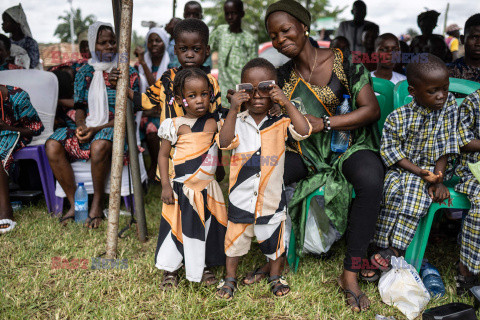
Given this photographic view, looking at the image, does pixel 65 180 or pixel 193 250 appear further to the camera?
pixel 65 180

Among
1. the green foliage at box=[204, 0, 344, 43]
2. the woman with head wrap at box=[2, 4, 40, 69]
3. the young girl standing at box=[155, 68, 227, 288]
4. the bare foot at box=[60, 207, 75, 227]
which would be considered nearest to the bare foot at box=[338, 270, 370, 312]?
the young girl standing at box=[155, 68, 227, 288]

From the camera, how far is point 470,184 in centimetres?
221

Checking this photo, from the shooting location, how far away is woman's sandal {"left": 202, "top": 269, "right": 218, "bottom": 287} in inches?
92.8

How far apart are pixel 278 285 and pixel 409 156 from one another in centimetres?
124

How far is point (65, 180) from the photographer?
348 centimetres

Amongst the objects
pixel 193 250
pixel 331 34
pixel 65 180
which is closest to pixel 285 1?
pixel 193 250

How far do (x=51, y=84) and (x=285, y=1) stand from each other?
2733mm

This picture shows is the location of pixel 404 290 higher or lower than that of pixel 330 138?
lower

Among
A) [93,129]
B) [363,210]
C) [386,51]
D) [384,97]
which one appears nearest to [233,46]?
[386,51]

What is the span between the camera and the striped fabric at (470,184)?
7.03 feet

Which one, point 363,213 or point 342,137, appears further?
point 342,137

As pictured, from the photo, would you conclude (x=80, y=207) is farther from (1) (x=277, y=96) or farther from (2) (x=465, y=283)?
(2) (x=465, y=283)

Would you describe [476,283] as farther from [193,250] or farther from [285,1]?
[285,1]

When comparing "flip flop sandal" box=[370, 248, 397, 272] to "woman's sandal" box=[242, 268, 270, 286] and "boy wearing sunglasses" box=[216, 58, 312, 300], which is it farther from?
"woman's sandal" box=[242, 268, 270, 286]
